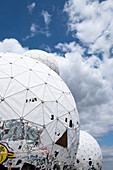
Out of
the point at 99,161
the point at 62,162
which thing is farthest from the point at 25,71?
the point at 99,161

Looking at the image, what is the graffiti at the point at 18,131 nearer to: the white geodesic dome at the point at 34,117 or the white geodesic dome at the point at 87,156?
the white geodesic dome at the point at 34,117

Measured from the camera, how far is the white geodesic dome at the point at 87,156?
25656 millimetres

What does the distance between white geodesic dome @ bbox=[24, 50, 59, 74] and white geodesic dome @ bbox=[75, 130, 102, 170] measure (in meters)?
13.8

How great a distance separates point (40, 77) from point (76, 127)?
4.82 metres

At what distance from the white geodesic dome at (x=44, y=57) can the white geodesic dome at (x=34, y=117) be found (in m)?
6.63

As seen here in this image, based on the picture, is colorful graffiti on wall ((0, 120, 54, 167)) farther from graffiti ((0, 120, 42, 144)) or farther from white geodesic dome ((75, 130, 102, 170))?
white geodesic dome ((75, 130, 102, 170))

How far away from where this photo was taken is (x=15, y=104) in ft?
34.8

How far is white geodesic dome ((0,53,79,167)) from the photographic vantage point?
9938 mm

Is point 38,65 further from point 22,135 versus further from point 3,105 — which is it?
point 22,135

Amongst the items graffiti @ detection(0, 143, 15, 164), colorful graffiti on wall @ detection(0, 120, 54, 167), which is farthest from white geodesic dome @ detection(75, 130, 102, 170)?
graffiti @ detection(0, 143, 15, 164)

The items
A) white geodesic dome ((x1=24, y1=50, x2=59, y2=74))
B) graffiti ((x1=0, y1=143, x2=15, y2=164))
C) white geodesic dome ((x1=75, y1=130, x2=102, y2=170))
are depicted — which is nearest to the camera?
graffiti ((x1=0, y1=143, x2=15, y2=164))

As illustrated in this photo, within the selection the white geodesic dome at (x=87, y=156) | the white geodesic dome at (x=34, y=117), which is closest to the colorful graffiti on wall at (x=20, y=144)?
the white geodesic dome at (x=34, y=117)

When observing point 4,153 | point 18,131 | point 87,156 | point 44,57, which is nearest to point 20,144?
point 18,131

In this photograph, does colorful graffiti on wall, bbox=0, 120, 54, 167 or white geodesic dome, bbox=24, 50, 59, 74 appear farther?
white geodesic dome, bbox=24, 50, 59, 74
